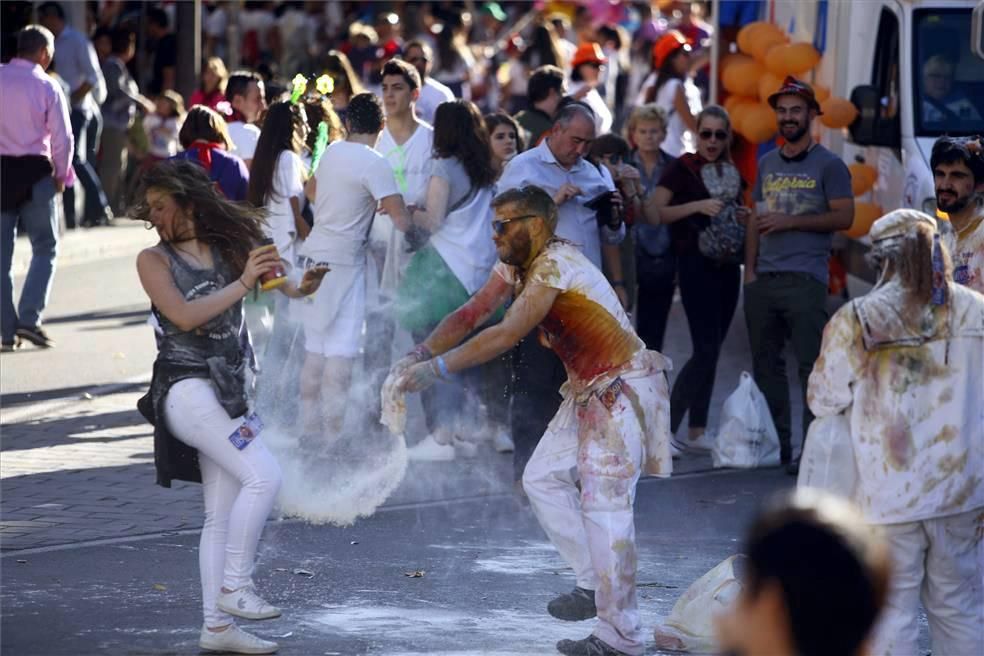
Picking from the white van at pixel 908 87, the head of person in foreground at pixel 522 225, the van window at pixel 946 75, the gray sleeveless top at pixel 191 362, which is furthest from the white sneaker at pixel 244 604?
the van window at pixel 946 75

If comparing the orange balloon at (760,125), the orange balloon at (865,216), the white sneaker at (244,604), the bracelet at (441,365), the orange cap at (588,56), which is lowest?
the white sneaker at (244,604)

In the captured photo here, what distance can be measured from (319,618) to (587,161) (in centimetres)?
336

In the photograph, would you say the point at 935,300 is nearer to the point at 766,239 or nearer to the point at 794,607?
the point at 794,607

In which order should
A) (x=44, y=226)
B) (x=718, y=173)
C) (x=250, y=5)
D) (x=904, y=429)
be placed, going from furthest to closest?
(x=250, y=5), (x=44, y=226), (x=718, y=173), (x=904, y=429)

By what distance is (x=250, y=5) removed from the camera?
2803 centimetres

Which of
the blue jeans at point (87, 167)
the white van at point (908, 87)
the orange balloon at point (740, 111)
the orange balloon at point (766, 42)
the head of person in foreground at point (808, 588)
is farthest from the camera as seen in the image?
the blue jeans at point (87, 167)

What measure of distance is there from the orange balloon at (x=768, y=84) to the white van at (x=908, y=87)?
2.39 ft

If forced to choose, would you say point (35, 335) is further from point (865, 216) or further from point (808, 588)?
point (808, 588)

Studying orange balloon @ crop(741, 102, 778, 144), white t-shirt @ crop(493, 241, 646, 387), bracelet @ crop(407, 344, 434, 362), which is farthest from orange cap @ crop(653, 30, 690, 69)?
white t-shirt @ crop(493, 241, 646, 387)

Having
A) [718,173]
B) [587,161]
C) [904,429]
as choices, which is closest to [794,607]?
[904,429]

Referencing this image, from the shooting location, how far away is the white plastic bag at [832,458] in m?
4.98

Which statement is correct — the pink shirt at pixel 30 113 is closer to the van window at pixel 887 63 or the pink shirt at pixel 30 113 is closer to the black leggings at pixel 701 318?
the black leggings at pixel 701 318

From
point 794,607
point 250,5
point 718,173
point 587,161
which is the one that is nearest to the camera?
point 794,607

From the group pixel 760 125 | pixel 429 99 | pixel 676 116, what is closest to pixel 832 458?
pixel 429 99
